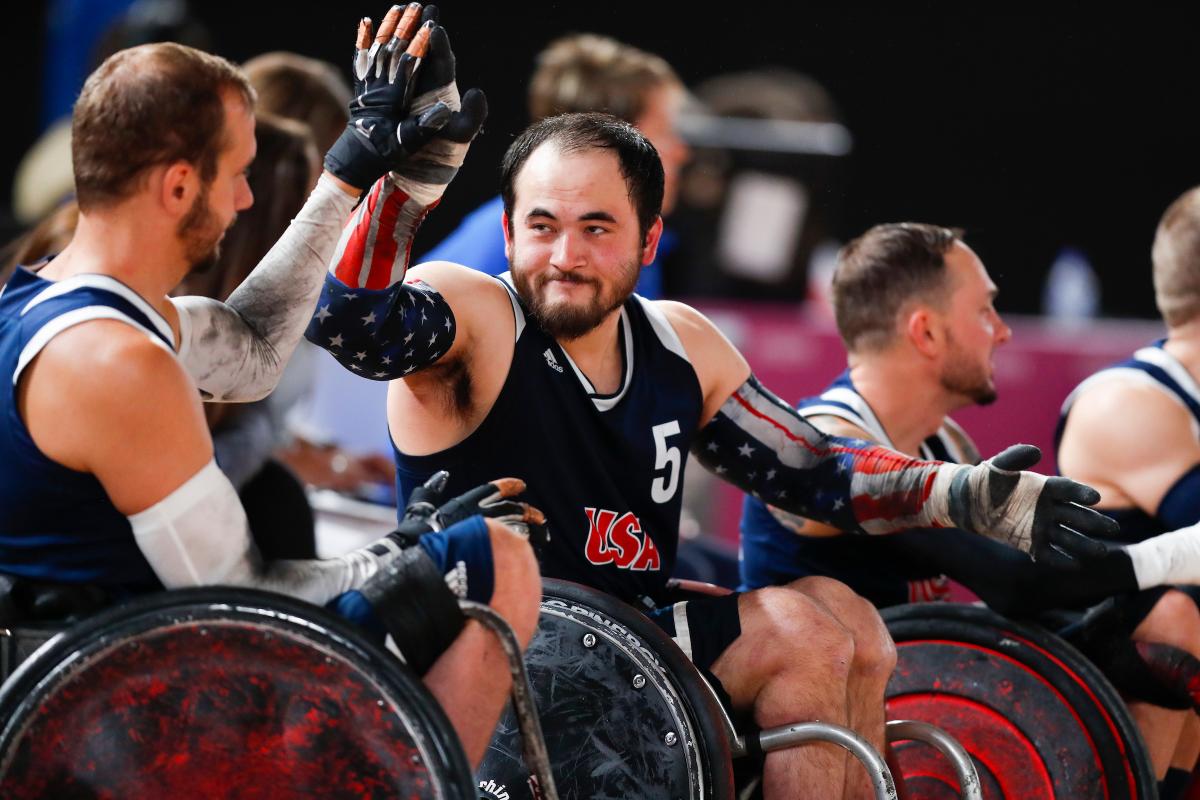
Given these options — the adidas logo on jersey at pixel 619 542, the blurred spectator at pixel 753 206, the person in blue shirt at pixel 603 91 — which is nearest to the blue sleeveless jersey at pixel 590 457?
the adidas logo on jersey at pixel 619 542

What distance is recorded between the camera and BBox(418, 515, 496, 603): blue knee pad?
6.48 ft

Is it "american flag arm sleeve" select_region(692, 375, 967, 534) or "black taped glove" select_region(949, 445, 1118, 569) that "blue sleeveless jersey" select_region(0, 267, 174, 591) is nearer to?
"american flag arm sleeve" select_region(692, 375, 967, 534)

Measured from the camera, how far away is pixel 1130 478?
10.7ft

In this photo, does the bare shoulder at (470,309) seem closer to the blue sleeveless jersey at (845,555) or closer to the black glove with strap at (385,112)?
the black glove with strap at (385,112)

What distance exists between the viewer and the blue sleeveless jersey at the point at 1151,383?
3256mm

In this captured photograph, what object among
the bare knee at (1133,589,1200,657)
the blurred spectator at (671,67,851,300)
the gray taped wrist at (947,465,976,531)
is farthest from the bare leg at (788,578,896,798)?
the blurred spectator at (671,67,851,300)

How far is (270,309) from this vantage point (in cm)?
230

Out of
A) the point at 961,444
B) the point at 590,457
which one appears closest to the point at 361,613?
the point at 590,457

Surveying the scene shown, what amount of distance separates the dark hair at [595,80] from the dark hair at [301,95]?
20.4 inches

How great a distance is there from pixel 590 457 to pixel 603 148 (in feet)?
1.73

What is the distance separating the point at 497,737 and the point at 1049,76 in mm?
6648

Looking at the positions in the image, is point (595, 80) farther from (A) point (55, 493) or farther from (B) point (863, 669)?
(A) point (55, 493)

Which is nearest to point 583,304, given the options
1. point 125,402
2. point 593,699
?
point 593,699

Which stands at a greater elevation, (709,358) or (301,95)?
(301,95)
